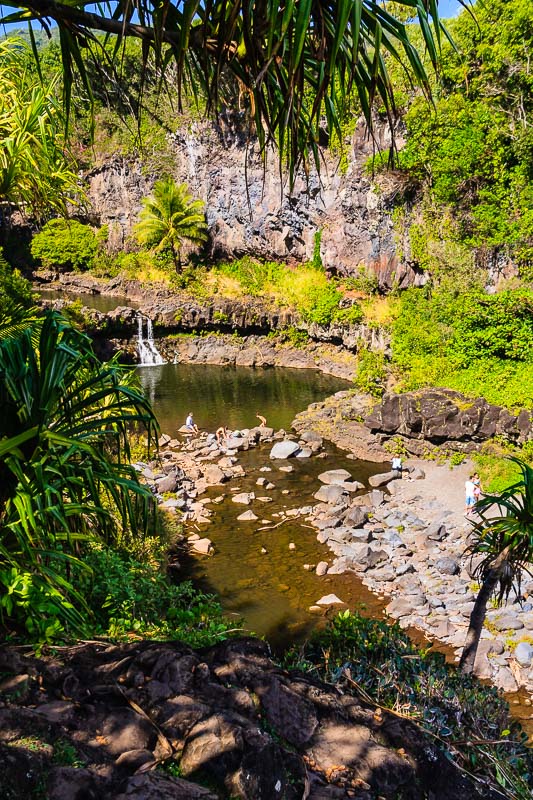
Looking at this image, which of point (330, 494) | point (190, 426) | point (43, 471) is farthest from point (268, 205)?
point (43, 471)

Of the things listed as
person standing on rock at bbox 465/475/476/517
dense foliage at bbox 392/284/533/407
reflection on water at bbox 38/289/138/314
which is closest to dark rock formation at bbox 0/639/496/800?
person standing on rock at bbox 465/475/476/517

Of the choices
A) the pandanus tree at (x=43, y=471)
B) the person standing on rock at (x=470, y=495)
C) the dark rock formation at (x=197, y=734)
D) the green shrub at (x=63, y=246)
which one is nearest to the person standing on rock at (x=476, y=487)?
the person standing on rock at (x=470, y=495)

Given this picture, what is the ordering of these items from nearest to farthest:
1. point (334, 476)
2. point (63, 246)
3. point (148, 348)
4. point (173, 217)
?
point (334, 476) < point (148, 348) < point (173, 217) < point (63, 246)

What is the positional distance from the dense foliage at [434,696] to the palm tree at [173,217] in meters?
35.8

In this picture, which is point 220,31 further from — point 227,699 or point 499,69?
point 499,69

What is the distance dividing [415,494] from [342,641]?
11.4m

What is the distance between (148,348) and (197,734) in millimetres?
31040

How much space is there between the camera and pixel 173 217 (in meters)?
37.5

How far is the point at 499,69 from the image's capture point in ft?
70.7

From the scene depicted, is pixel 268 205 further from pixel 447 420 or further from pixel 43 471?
pixel 43 471

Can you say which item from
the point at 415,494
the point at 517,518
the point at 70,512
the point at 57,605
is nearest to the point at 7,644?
the point at 57,605

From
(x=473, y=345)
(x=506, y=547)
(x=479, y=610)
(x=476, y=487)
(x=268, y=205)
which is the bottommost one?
(x=476, y=487)

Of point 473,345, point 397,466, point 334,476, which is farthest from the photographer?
point 473,345

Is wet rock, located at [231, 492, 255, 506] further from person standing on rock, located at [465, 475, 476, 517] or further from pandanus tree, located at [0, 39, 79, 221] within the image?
pandanus tree, located at [0, 39, 79, 221]
